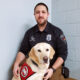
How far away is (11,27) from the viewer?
64.6 inches

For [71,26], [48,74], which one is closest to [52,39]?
[48,74]

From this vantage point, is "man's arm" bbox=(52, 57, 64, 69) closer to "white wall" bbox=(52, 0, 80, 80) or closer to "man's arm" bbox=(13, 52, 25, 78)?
"man's arm" bbox=(13, 52, 25, 78)

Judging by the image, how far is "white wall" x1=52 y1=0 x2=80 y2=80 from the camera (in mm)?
1940

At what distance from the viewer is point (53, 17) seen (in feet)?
7.06

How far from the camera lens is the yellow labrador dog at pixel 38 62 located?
1186mm

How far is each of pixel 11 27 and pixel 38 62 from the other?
1.96 feet

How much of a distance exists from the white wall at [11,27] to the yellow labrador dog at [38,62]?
0.42 m

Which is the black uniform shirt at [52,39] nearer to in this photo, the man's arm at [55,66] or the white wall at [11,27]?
the man's arm at [55,66]

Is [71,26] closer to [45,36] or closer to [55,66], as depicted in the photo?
[45,36]

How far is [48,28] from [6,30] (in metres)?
0.44

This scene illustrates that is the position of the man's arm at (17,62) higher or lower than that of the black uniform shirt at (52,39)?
lower

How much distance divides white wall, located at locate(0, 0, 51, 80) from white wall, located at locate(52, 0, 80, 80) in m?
0.46

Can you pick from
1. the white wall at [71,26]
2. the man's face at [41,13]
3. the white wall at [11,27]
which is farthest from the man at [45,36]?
the white wall at [71,26]

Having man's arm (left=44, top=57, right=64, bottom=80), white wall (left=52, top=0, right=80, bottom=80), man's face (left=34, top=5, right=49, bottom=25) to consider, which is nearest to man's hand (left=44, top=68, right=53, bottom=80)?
man's arm (left=44, top=57, right=64, bottom=80)
